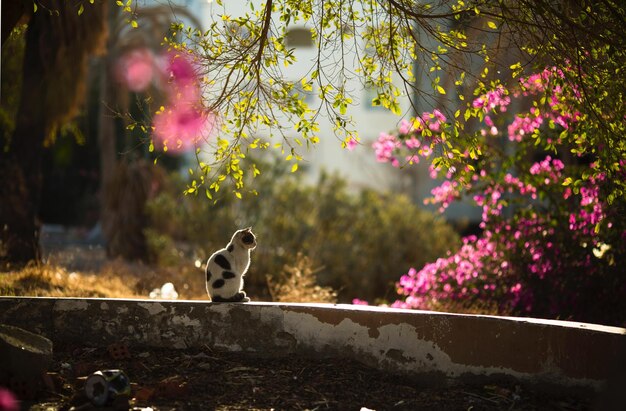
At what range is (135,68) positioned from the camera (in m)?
22.6

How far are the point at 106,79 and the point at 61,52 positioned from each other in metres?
11.9

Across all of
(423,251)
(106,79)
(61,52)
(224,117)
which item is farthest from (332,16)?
(106,79)

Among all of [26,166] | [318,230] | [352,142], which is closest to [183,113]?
[352,142]

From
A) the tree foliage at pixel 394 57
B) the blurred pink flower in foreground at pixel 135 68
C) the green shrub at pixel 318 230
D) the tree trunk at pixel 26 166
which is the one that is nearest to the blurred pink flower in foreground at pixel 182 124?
the tree foliage at pixel 394 57

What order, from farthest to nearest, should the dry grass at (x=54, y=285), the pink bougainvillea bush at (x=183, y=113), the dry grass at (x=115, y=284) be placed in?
1. the dry grass at (x=115, y=284)
2. the dry grass at (x=54, y=285)
3. the pink bougainvillea bush at (x=183, y=113)

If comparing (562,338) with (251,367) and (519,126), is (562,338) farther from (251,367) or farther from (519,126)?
(519,126)

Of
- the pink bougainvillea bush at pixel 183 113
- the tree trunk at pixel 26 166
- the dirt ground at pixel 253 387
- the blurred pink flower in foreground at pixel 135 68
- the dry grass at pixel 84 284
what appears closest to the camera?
the dirt ground at pixel 253 387

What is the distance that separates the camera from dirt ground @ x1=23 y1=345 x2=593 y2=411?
4.75 meters

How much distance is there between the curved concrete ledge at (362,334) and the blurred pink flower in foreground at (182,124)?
48.8 inches

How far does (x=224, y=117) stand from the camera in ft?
20.2

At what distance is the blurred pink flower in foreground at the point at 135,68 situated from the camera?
2209cm

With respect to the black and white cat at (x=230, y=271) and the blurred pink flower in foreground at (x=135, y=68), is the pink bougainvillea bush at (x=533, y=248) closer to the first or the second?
the black and white cat at (x=230, y=271)

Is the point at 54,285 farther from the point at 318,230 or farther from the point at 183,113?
the point at 318,230

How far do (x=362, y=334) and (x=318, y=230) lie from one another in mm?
11192
